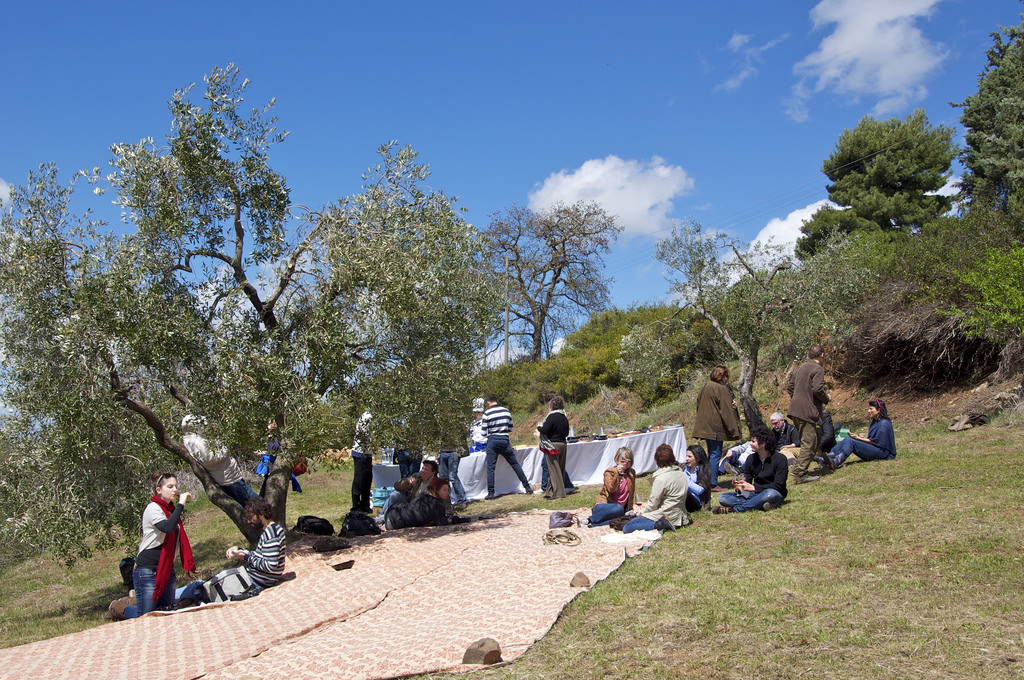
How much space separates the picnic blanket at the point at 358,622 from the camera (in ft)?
15.3

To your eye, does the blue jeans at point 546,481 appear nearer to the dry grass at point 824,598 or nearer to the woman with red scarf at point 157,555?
the dry grass at point 824,598

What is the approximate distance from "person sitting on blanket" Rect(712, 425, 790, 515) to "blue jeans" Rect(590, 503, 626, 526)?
1.10 m

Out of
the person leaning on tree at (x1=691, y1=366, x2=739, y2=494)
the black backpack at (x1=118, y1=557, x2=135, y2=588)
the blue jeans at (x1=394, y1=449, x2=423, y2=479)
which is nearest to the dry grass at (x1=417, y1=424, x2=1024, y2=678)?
the person leaning on tree at (x1=691, y1=366, x2=739, y2=494)

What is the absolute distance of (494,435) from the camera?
37.9 ft

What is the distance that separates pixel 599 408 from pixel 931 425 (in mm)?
11705

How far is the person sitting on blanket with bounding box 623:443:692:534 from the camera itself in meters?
7.72

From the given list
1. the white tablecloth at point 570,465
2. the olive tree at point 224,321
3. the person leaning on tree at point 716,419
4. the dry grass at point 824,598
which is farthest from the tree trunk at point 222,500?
the person leaning on tree at point 716,419

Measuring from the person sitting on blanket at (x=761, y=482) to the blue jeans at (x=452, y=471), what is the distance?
475cm

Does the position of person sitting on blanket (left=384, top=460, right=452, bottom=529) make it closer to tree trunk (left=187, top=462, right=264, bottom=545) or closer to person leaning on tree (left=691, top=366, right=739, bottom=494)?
tree trunk (left=187, top=462, right=264, bottom=545)

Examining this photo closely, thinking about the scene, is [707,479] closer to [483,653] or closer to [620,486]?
[620,486]

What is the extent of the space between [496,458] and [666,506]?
179 inches

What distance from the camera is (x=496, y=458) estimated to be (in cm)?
1191

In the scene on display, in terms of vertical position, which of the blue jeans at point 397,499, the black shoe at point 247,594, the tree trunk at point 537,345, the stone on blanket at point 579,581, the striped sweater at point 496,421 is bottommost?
the stone on blanket at point 579,581

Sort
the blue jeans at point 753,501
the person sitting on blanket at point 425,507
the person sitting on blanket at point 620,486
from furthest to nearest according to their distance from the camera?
the person sitting on blanket at point 425,507
the person sitting on blanket at point 620,486
the blue jeans at point 753,501
